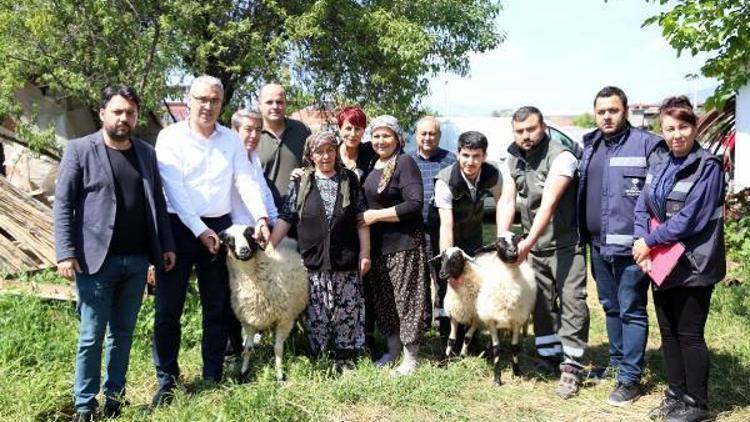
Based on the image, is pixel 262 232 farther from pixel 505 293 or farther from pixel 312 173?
pixel 505 293

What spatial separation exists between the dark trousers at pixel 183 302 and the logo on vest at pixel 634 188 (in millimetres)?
2857

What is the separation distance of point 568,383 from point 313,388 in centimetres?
192

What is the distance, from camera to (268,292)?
16.1ft

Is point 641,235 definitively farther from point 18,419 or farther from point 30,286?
point 30,286

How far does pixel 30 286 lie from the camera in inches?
243

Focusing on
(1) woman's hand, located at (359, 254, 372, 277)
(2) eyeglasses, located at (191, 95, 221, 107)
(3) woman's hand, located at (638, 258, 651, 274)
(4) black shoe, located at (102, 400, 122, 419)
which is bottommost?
→ (4) black shoe, located at (102, 400, 122, 419)

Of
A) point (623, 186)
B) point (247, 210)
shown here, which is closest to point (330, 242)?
point (247, 210)

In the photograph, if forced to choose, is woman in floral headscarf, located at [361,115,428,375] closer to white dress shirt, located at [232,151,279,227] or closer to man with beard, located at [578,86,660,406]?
white dress shirt, located at [232,151,279,227]

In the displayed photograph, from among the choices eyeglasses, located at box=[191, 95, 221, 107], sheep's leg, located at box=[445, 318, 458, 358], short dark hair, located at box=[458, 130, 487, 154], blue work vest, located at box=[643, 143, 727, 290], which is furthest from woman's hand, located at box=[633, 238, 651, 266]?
eyeglasses, located at box=[191, 95, 221, 107]

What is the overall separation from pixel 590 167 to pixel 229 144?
8.66ft

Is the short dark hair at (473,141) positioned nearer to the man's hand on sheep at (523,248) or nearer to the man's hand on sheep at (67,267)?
the man's hand on sheep at (523,248)

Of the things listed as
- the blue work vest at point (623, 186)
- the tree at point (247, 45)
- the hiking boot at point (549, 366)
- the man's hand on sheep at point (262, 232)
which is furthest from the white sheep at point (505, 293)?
the tree at point (247, 45)

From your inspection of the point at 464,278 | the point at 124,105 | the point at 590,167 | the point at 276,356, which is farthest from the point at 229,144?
the point at 590,167

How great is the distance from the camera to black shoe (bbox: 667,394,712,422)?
418cm
